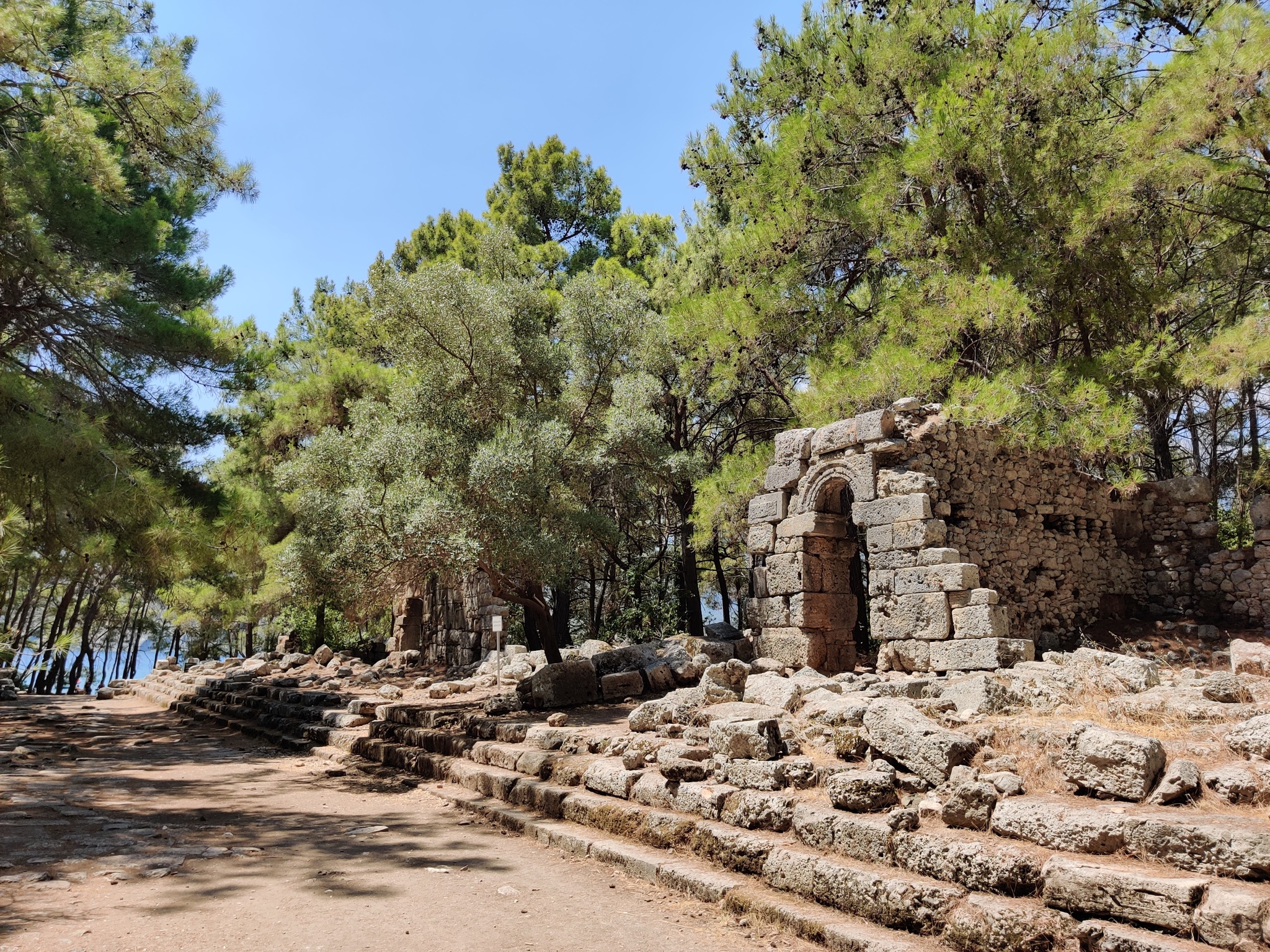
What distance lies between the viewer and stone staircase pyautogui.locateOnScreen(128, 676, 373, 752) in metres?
11.4

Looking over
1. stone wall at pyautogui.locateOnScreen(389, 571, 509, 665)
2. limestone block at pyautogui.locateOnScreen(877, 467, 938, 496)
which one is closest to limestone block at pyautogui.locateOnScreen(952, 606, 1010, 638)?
limestone block at pyautogui.locateOnScreen(877, 467, 938, 496)

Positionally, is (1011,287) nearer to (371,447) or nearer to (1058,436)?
(1058,436)

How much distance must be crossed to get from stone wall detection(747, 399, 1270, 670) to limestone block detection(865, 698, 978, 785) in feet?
14.4

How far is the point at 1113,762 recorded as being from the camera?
4102 millimetres

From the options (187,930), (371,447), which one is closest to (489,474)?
(371,447)

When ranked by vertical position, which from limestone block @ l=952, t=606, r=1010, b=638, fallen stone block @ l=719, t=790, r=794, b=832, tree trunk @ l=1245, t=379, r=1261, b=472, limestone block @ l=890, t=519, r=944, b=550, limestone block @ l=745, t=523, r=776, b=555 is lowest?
fallen stone block @ l=719, t=790, r=794, b=832

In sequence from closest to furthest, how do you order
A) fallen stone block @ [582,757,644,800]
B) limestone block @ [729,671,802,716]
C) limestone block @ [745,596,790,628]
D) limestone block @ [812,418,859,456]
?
fallen stone block @ [582,757,644,800], limestone block @ [729,671,802,716], limestone block @ [812,418,859,456], limestone block @ [745,596,790,628]

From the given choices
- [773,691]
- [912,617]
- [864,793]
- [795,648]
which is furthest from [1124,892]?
[795,648]

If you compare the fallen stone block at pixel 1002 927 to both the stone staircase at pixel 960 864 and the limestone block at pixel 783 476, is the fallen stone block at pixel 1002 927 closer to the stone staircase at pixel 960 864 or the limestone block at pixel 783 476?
the stone staircase at pixel 960 864

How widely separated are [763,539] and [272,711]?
8508 millimetres

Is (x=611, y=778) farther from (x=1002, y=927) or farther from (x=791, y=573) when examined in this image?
(x=791, y=573)

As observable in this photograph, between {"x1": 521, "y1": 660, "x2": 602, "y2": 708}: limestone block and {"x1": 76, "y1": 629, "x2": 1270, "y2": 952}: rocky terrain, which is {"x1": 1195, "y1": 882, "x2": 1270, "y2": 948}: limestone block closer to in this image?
{"x1": 76, "y1": 629, "x2": 1270, "y2": 952}: rocky terrain

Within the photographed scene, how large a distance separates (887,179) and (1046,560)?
6.39 metres

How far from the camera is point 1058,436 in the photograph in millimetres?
10914
